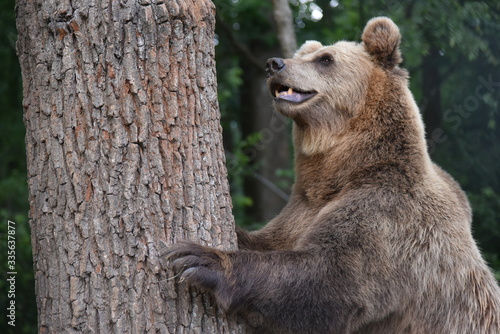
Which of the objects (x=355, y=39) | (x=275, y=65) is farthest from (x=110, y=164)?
(x=355, y=39)

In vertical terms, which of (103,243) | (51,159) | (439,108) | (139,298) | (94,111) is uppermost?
(439,108)

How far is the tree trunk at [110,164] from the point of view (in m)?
2.92

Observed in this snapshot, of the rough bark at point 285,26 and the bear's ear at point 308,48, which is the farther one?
the rough bark at point 285,26

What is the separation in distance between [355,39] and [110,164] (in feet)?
19.1

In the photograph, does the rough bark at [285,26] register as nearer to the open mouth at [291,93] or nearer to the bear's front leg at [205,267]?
the open mouth at [291,93]

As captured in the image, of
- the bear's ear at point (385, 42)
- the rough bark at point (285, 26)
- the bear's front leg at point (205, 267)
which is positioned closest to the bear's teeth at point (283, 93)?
the bear's ear at point (385, 42)

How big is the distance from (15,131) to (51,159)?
6173 millimetres

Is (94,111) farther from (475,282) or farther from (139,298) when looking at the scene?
(475,282)

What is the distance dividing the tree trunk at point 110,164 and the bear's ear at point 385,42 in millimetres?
1749

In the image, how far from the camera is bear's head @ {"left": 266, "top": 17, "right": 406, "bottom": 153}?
164 inches

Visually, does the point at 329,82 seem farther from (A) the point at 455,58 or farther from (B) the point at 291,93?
(A) the point at 455,58

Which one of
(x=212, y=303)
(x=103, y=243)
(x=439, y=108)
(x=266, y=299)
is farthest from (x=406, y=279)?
(x=439, y=108)

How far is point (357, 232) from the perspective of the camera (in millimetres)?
3494

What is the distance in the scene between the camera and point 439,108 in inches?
377
